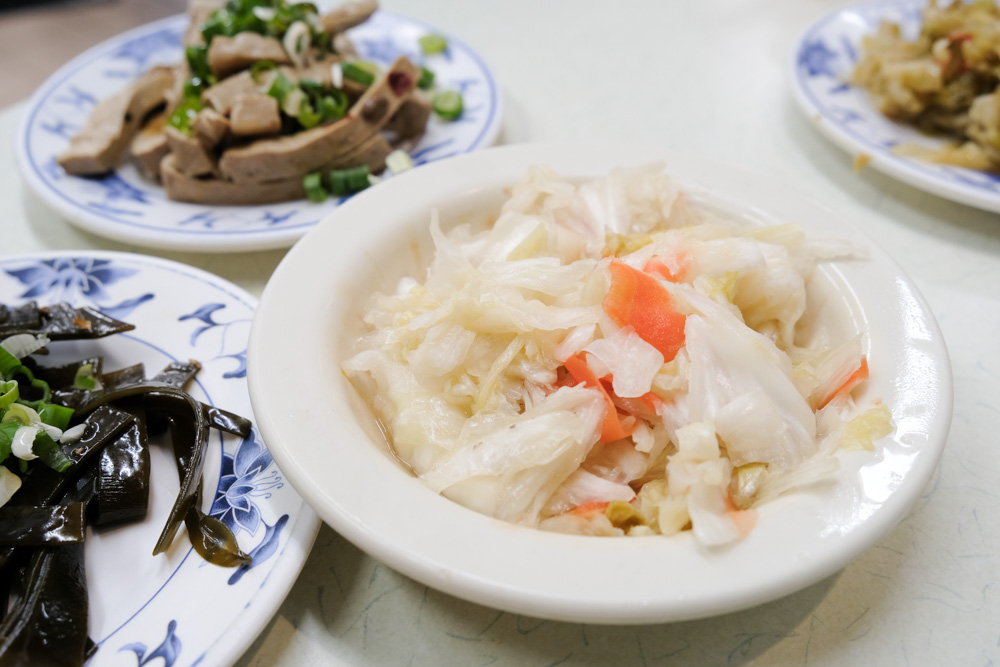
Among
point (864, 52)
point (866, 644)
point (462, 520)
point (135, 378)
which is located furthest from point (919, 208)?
point (135, 378)

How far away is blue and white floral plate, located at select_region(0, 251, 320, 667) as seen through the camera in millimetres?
1065

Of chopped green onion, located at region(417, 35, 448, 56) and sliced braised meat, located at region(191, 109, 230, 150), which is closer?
sliced braised meat, located at region(191, 109, 230, 150)

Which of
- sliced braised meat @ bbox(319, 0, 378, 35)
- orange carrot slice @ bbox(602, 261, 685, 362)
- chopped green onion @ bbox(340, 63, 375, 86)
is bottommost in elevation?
chopped green onion @ bbox(340, 63, 375, 86)

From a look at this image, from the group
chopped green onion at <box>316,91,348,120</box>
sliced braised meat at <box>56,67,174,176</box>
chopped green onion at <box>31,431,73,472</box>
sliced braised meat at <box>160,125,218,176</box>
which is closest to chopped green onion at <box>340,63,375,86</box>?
chopped green onion at <box>316,91,348,120</box>

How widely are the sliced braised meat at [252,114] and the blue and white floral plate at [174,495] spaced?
0.60 metres

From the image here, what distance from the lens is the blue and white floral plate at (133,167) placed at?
6.57ft

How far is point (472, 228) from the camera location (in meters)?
1.71

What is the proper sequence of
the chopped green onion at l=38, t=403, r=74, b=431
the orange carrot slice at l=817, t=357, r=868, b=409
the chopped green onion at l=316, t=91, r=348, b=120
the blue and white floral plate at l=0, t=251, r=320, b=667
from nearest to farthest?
the blue and white floral plate at l=0, t=251, r=320, b=667 → the orange carrot slice at l=817, t=357, r=868, b=409 → the chopped green onion at l=38, t=403, r=74, b=431 → the chopped green onion at l=316, t=91, r=348, b=120

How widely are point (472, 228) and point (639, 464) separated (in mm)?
783

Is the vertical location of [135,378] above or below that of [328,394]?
below

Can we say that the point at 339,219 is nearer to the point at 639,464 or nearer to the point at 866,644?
the point at 639,464

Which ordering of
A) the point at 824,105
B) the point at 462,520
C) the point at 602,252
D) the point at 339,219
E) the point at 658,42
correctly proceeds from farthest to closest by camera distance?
1. the point at 658,42
2. the point at 824,105
3. the point at 339,219
4. the point at 602,252
5. the point at 462,520

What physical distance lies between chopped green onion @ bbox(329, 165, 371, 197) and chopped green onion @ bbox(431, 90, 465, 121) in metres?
0.47

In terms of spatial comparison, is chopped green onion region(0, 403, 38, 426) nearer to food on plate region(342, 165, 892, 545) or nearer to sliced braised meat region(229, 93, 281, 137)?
food on plate region(342, 165, 892, 545)
